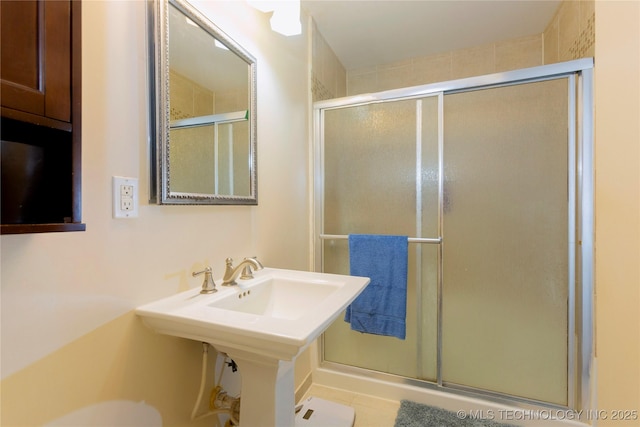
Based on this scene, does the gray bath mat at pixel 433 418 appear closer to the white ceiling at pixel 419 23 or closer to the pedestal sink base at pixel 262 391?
the pedestal sink base at pixel 262 391

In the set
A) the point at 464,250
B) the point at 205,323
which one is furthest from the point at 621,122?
the point at 205,323

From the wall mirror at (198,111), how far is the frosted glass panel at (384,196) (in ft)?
2.35

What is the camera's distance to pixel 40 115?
0.46 meters

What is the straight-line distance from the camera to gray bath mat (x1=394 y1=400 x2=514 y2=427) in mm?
1416

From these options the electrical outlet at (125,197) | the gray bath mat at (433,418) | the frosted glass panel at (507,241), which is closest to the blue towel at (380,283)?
the frosted glass panel at (507,241)

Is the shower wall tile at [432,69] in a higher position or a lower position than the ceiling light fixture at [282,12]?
higher

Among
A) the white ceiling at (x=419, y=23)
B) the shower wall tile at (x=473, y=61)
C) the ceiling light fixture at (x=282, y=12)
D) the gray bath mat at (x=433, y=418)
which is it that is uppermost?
the white ceiling at (x=419, y=23)

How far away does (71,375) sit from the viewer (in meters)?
0.61

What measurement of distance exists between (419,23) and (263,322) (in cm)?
209

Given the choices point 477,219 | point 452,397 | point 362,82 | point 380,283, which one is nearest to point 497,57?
point 362,82

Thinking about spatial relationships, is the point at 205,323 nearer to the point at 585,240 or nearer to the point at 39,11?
the point at 39,11

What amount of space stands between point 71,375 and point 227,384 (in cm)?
61

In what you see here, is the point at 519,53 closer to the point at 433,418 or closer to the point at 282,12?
the point at 282,12

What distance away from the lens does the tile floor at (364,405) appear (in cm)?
146
